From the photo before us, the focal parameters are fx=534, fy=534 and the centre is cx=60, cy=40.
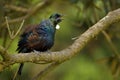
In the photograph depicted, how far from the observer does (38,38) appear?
4.76m

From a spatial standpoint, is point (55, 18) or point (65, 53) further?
point (55, 18)

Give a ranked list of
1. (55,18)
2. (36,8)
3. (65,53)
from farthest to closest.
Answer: (36,8) < (55,18) < (65,53)

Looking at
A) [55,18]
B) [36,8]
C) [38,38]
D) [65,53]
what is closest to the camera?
[65,53]

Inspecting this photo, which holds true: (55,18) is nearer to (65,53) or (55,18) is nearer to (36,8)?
(65,53)

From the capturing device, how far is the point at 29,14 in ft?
23.4

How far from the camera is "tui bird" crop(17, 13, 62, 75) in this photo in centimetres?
473

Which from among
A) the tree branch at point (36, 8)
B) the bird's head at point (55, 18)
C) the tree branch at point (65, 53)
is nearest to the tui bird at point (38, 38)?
the bird's head at point (55, 18)

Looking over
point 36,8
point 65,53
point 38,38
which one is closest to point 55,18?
point 38,38

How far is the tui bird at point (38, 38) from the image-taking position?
4730 millimetres

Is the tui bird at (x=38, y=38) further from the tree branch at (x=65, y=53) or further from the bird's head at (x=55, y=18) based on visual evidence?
the tree branch at (x=65, y=53)

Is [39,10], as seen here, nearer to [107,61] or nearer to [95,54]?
[107,61]

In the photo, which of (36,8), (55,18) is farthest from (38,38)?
(36,8)

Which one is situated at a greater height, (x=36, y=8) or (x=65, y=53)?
(x=65, y=53)

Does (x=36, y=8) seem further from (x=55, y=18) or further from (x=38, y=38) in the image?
(x=38, y=38)
